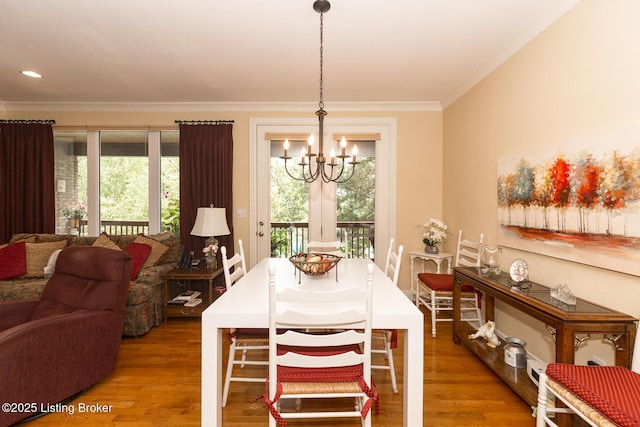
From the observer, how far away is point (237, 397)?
83.4 inches

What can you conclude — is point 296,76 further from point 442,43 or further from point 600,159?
point 600,159

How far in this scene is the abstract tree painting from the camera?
5.49 feet

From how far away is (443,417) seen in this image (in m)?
1.92

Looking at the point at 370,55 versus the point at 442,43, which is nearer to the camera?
the point at 442,43

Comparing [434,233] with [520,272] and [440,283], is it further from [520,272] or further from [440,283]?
[520,272]

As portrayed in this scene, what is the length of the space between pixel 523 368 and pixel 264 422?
5.93ft

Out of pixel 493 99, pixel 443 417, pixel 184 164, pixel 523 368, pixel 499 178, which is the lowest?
pixel 443 417

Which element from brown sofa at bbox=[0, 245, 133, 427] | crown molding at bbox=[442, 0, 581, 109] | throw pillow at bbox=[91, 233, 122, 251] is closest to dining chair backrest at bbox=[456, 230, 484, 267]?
crown molding at bbox=[442, 0, 581, 109]

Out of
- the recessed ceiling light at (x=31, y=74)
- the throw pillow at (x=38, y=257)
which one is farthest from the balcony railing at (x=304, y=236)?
the recessed ceiling light at (x=31, y=74)

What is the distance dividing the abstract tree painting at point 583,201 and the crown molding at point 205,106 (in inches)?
74.1

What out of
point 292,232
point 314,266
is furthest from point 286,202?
point 314,266

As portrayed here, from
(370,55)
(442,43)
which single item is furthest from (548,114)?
(370,55)

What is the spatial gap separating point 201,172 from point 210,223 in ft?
2.85

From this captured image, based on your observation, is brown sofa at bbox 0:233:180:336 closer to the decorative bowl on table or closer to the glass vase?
the decorative bowl on table
